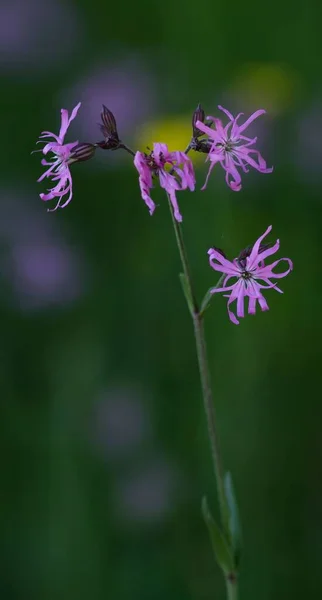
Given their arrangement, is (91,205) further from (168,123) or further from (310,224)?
(310,224)

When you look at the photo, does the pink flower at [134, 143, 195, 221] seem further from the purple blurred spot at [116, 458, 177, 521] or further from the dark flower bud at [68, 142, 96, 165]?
the purple blurred spot at [116, 458, 177, 521]

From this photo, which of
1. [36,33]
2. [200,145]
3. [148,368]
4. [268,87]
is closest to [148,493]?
[148,368]

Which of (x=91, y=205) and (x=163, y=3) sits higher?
(x=163, y=3)

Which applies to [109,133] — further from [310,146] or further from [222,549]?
[310,146]

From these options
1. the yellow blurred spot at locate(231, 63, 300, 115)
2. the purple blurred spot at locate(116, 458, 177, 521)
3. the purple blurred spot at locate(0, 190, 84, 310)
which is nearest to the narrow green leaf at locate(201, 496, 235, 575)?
the purple blurred spot at locate(116, 458, 177, 521)

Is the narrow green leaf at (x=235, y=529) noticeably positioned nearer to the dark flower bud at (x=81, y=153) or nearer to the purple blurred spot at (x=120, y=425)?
the dark flower bud at (x=81, y=153)

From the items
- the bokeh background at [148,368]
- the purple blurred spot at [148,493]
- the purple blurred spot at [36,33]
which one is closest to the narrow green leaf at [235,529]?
the bokeh background at [148,368]

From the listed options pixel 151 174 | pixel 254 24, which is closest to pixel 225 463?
pixel 151 174

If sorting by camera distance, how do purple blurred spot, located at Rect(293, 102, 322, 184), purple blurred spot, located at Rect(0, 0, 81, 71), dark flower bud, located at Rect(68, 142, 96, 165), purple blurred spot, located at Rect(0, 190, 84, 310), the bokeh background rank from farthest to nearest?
purple blurred spot, located at Rect(0, 0, 81, 71)
purple blurred spot, located at Rect(293, 102, 322, 184)
purple blurred spot, located at Rect(0, 190, 84, 310)
the bokeh background
dark flower bud, located at Rect(68, 142, 96, 165)
